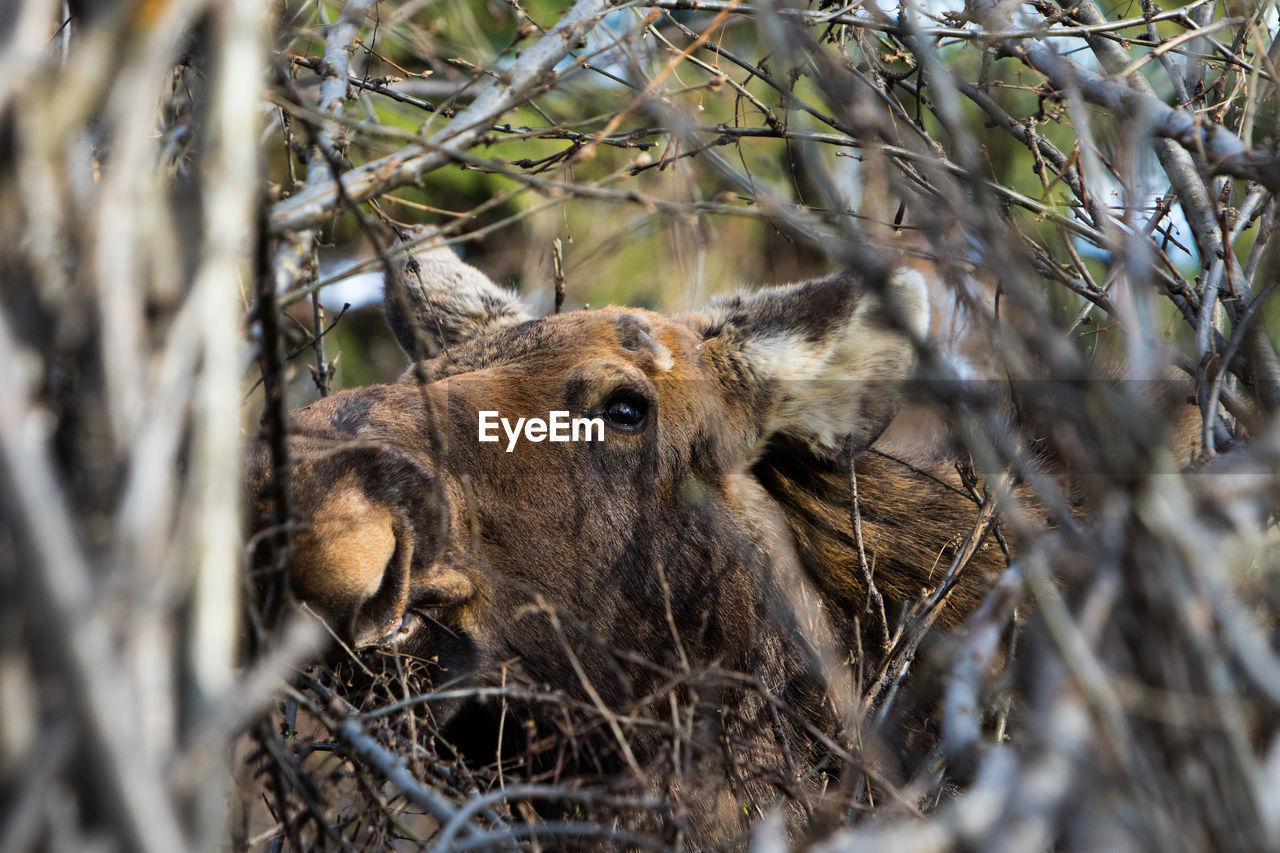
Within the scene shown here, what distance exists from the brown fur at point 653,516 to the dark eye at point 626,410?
0.07ft

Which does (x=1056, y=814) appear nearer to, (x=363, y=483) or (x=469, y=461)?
(x=363, y=483)

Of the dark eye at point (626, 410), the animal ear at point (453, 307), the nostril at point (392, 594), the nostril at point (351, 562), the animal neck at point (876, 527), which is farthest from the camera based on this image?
the animal ear at point (453, 307)

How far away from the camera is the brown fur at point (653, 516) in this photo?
10.7ft

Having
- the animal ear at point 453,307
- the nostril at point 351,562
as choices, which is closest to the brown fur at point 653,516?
→ the nostril at point 351,562

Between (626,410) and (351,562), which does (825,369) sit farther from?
(351,562)

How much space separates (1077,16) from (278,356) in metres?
3.23

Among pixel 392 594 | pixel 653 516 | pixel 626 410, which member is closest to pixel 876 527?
pixel 653 516

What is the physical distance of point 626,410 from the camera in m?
3.89

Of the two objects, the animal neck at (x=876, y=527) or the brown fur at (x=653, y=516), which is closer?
the brown fur at (x=653, y=516)

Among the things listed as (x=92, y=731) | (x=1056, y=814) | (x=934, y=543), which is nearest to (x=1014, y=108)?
(x=934, y=543)

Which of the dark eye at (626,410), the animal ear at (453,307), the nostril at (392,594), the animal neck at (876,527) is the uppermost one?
the animal ear at (453,307)

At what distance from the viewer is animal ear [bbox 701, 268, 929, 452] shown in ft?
13.5

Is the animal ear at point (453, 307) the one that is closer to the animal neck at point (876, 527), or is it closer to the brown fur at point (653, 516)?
the brown fur at point (653, 516)

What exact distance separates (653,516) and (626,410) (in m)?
0.40
